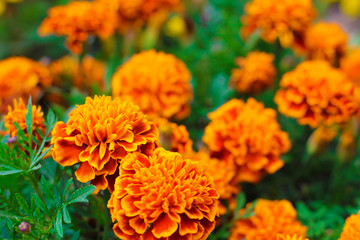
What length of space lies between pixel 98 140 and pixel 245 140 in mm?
389

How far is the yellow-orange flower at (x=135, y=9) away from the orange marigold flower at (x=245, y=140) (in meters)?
0.57

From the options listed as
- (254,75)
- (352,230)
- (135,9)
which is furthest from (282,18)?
(352,230)

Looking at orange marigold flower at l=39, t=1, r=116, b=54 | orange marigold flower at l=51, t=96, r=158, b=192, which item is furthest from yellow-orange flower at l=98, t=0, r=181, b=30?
orange marigold flower at l=51, t=96, r=158, b=192

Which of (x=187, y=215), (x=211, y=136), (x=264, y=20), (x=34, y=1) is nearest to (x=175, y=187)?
(x=187, y=215)

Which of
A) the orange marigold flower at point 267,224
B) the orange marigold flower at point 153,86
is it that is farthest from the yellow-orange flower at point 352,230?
the orange marigold flower at point 153,86

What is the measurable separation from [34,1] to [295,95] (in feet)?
6.29

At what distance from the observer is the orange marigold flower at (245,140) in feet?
2.94

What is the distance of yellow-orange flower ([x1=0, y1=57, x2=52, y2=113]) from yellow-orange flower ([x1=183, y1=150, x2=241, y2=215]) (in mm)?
608

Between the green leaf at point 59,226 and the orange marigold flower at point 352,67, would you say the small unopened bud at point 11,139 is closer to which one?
the green leaf at point 59,226

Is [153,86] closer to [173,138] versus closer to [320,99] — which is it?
[173,138]

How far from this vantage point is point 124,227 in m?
0.56

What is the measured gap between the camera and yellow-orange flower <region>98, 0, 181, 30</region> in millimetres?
1314

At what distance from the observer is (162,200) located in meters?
0.57

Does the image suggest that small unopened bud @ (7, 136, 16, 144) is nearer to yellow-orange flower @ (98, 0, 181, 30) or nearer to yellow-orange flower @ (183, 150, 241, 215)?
yellow-orange flower @ (183, 150, 241, 215)
